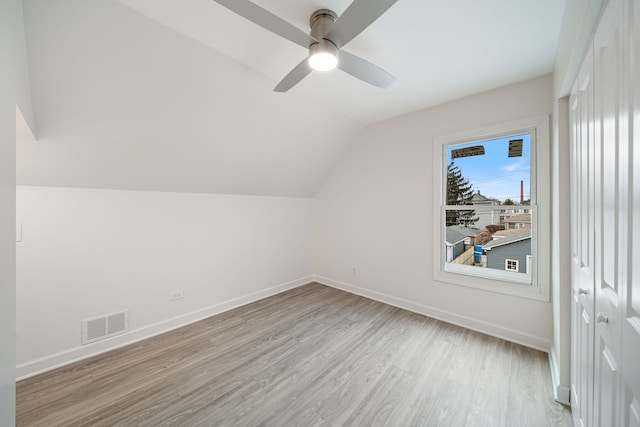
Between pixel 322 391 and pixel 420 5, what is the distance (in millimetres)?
2687

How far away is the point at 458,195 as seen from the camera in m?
2.74

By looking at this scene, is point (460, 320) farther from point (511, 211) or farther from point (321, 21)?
point (321, 21)

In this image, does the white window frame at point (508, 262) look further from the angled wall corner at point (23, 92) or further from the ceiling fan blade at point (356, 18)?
the angled wall corner at point (23, 92)

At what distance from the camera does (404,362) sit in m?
2.06

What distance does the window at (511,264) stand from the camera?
95.3 inches

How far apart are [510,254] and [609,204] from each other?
1.96m

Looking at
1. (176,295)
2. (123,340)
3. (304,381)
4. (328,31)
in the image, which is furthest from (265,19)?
(123,340)

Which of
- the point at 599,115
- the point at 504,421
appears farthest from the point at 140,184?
the point at 504,421

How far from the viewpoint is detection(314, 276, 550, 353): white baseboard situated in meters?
2.22

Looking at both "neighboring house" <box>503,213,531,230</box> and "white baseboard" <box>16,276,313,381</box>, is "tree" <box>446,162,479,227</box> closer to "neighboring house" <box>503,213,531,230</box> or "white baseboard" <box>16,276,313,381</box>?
"neighboring house" <box>503,213,531,230</box>

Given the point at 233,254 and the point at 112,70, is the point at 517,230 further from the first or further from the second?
the point at 112,70

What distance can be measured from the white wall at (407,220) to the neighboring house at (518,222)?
71 cm

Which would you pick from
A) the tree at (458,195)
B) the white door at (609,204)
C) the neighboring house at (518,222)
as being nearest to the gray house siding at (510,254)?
the neighboring house at (518,222)

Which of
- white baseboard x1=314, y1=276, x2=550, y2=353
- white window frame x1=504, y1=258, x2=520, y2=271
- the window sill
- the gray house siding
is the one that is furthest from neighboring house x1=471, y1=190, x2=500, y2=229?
white baseboard x1=314, y1=276, x2=550, y2=353
